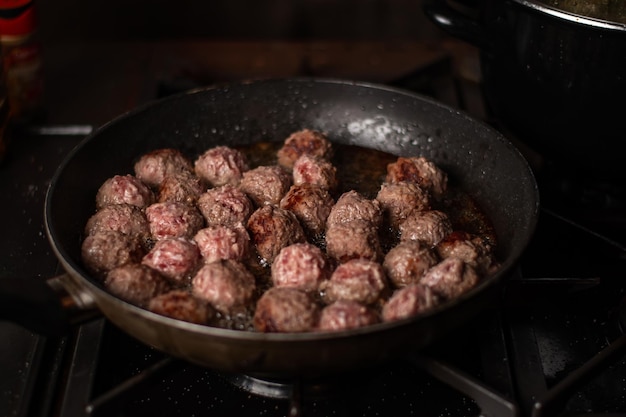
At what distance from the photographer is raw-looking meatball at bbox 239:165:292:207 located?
1525 millimetres

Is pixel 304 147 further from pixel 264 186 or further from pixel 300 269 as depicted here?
pixel 300 269

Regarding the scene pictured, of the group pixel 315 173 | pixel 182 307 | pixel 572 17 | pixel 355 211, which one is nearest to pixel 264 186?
pixel 315 173

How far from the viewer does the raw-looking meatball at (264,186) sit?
1525 mm

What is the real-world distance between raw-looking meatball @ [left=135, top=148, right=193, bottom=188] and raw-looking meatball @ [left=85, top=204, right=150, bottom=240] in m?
0.16

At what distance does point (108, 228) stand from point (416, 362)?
63 cm

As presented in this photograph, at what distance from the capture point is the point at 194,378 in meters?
1.26

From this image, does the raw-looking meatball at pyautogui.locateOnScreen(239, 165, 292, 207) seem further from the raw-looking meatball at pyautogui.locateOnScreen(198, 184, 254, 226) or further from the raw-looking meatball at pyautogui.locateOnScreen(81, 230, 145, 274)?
the raw-looking meatball at pyautogui.locateOnScreen(81, 230, 145, 274)

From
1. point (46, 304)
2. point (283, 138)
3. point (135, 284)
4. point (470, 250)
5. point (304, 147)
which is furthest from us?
point (283, 138)

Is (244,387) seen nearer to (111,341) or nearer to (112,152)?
(111,341)

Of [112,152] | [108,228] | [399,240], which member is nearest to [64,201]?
[108,228]

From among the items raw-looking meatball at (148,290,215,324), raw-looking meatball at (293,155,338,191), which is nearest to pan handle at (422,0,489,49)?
raw-looking meatball at (293,155,338,191)

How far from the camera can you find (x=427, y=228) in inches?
55.4

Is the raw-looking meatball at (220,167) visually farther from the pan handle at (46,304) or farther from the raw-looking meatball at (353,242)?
the pan handle at (46,304)

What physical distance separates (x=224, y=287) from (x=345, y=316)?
0.21 meters
